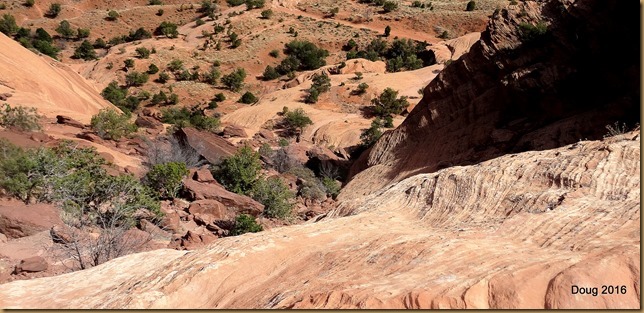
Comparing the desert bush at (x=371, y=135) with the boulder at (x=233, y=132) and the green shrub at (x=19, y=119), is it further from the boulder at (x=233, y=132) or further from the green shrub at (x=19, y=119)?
the green shrub at (x=19, y=119)

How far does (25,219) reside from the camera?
13.5 meters

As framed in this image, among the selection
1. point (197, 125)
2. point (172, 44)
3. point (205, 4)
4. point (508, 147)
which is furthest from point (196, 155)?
point (205, 4)

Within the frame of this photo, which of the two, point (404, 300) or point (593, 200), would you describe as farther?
point (593, 200)

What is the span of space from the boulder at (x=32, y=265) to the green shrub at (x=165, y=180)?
23.9 ft

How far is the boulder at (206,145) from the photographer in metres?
25.9

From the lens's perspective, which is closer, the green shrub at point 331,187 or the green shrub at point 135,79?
the green shrub at point 331,187

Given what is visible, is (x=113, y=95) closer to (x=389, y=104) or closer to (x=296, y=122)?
(x=296, y=122)

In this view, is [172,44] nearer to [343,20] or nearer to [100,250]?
[343,20]

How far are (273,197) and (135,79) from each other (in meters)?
35.7

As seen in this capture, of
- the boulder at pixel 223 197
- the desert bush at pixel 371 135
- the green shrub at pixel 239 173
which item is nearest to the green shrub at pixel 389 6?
the desert bush at pixel 371 135

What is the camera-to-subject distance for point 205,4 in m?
70.9

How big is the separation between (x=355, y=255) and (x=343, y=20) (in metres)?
63.7

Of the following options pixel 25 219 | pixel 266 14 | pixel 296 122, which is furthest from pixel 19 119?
pixel 266 14

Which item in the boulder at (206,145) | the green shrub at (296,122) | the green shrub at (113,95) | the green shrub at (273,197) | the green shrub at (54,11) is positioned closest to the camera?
the green shrub at (273,197)
